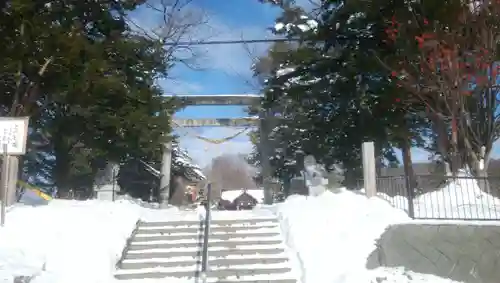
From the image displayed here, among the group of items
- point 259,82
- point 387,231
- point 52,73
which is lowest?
point 387,231

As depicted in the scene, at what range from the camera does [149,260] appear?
9.59 meters

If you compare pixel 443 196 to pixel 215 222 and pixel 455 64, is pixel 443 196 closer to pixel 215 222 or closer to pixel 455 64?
pixel 455 64

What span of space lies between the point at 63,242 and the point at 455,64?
33.7 feet

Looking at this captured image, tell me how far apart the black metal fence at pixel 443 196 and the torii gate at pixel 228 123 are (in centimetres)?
1408

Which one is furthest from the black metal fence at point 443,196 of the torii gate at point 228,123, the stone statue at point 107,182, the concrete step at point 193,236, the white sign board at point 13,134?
the torii gate at point 228,123

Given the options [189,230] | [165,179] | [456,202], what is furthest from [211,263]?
[165,179]

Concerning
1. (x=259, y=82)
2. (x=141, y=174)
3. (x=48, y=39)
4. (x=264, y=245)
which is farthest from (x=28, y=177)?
(x=264, y=245)

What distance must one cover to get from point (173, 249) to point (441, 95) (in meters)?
8.41

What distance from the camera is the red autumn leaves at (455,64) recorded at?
41.2 ft

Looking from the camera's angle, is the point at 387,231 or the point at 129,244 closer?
→ the point at 387,231

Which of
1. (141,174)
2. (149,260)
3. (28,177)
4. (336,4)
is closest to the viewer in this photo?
Result: (149,260)

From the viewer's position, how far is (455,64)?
12.5 m

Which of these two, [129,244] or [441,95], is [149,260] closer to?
[129,244]

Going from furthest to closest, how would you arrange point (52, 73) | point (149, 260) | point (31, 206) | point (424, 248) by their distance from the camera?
point (52, 73)
point (31, 206)
point (149, 260)
point (424, 248)
